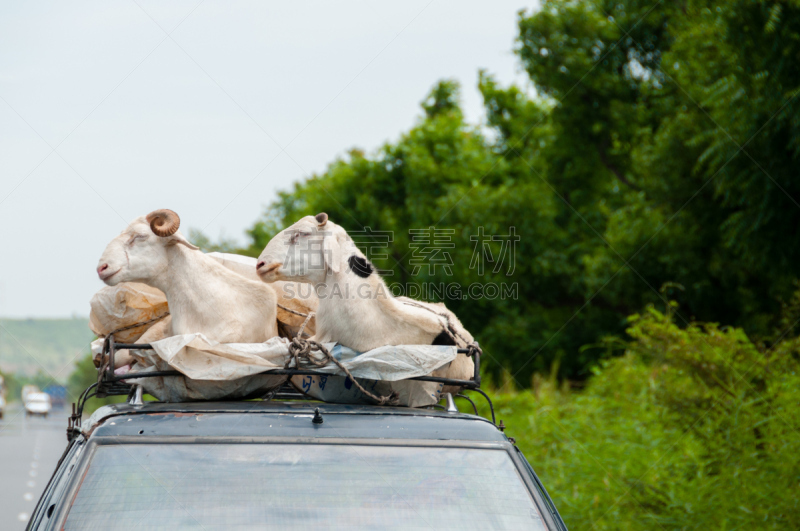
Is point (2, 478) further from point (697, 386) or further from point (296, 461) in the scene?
point (296, 461)

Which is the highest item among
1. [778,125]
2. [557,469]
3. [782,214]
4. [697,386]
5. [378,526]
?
[778,125]

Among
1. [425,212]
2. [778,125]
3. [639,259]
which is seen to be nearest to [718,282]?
[639,259]

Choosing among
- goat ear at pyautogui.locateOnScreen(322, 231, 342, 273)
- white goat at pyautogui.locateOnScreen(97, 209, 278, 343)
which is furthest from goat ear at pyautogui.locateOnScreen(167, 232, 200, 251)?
goat ear at pyautogui.locateOnScreen(322, 231, 342, 273)

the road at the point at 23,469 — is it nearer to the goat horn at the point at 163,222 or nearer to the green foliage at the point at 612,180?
the green foliage at the point at 612,180

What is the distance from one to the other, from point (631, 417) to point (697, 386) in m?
2.01

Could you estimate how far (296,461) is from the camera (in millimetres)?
2523

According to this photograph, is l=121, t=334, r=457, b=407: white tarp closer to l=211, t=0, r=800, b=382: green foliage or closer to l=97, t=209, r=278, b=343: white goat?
l=97, t=209, r=278, b=343: white goat

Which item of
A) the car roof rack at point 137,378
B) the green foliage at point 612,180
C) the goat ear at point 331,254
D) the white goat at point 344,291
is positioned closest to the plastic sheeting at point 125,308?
the car roof rack at point 137,378

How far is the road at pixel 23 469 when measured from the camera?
10406 millimetres

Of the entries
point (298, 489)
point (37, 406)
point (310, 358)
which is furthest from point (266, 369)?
point (37, 406)

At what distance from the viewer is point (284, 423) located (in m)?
2.64

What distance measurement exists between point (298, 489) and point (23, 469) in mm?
14821

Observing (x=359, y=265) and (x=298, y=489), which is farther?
(x=359, y=265)

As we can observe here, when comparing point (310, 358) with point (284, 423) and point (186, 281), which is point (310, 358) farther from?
point (186, 281)
